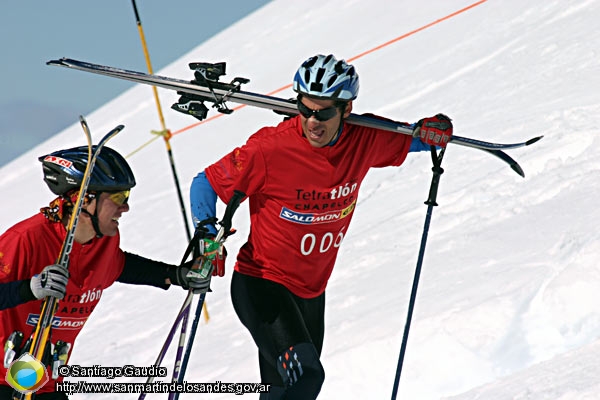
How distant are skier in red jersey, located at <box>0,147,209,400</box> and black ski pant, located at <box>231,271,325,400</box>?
43 cm

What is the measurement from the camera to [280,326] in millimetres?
4824

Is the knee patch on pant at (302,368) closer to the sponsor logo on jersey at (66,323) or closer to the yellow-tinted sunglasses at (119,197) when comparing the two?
the sponsor logo on jersey at (66,323)

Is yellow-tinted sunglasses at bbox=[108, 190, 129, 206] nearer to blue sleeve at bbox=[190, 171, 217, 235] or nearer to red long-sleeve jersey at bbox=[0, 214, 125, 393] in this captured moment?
red long-sleeve jersey at bbox=[0, 214, 125, 393]

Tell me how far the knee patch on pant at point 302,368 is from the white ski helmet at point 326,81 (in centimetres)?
124

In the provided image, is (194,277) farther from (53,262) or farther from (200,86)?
(200,86)

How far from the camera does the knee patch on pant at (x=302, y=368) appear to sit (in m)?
4.60

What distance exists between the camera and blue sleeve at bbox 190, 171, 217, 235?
484 cm

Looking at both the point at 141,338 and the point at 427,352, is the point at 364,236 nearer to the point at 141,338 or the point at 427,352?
the point at 141,338

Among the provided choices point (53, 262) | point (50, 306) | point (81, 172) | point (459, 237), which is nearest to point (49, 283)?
point (50, 306)

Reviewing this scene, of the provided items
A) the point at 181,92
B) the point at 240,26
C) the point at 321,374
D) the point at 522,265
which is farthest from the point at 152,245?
the point at 240,26

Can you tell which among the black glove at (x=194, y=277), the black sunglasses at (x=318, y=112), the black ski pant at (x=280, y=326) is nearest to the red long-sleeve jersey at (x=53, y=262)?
the black glove at (x=194, y=277)

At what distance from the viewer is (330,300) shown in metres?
9.36

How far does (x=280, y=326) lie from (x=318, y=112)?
107 centimetres

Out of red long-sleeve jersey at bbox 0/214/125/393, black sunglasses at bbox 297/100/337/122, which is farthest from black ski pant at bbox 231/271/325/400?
black sunglasses at bbox 297/100/337/122
